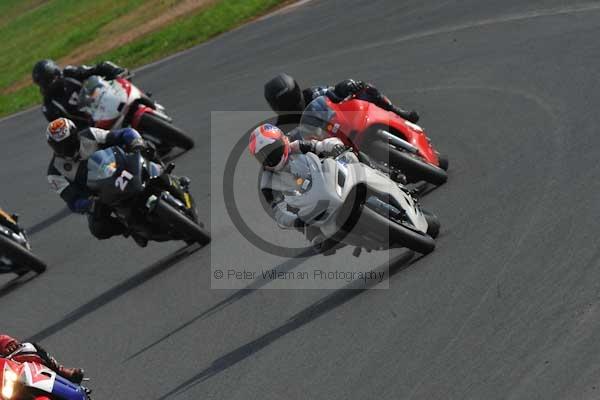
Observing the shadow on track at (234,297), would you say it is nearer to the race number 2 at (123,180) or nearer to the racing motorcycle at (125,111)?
the race number 2 at (123,180)

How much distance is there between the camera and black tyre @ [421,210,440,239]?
972 centimetres

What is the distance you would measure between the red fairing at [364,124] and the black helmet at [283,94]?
0.43m

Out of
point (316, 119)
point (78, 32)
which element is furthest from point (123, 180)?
point (78, 32)

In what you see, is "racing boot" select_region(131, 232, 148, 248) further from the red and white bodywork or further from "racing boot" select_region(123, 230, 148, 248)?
the red and white bodywork

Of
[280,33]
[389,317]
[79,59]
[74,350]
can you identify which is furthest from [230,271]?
[79,59]

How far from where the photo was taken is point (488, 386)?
21.6 feet

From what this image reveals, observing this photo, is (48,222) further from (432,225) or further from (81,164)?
(432,225)

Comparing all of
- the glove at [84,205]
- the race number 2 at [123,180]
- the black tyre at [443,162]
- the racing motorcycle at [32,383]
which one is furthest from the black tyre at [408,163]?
the racing motorcycle at [32,383]

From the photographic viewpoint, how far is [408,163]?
35.4 ft

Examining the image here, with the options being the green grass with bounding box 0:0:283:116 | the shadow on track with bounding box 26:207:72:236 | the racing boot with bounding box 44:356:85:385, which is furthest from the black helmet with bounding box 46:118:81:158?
the green grass with bounding box 0:0:283:116

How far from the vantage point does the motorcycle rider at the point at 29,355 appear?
25.3 ft

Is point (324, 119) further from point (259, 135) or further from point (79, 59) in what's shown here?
point (79, 59)

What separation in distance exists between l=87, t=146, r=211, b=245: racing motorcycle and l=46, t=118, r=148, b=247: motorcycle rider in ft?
0.51

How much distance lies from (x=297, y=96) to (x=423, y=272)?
289cm
